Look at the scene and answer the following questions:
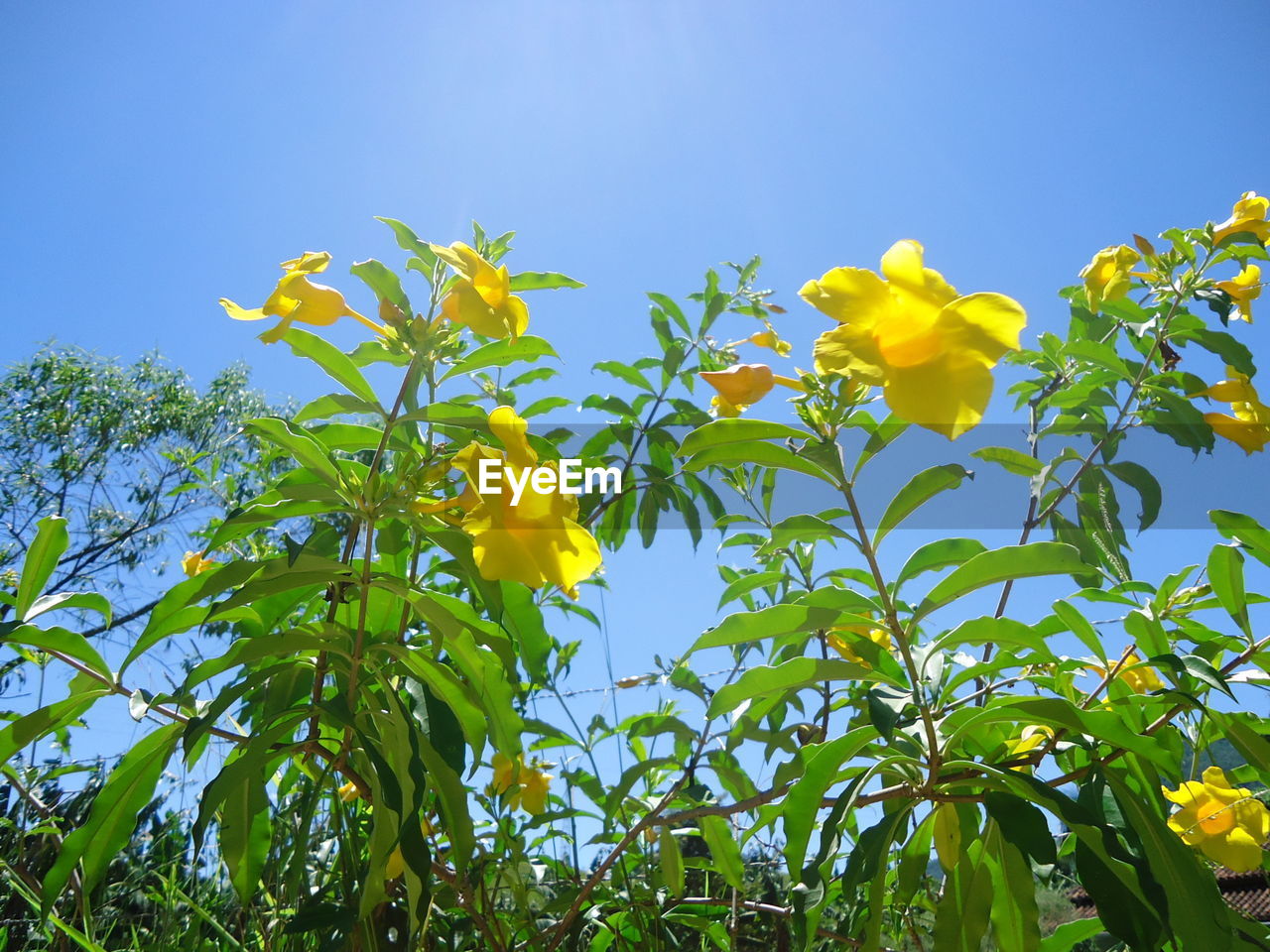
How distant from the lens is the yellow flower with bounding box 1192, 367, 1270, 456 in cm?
146

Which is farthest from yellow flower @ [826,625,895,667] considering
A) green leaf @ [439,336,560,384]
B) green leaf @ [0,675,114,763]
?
green leaf @ [0,675,114,763]

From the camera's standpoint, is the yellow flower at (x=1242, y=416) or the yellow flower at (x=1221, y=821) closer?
the yellow flower at (x=1221, y=821)

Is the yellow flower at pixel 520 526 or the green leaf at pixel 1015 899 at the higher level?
the yellow flower at pixel 520 526

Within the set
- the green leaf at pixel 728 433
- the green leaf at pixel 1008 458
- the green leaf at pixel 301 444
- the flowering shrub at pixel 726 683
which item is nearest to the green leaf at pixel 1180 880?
the flowering shrub at pixel 726 683

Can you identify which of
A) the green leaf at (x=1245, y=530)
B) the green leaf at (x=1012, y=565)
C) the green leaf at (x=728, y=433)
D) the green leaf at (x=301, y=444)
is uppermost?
the green leaf at (x=301, y=444)

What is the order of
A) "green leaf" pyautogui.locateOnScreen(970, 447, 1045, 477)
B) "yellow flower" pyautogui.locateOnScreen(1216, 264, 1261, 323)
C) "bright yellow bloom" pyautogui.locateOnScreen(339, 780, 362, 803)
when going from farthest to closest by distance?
1. "yellow flower" pyautogui.locateOnScreen(1216, 264, 1261, 323)
2. "bright yellow bloom" pyautogui.locateOnScreen(339, 780, 362, 803)
3. "green leaf" pyautogui.locateOnScreen(970, 447, 1045, 477)

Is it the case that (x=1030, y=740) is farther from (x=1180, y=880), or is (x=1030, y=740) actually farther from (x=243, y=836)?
(x=243, y=836)

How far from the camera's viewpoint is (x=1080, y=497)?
156cm

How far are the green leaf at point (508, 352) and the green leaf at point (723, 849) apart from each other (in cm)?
73

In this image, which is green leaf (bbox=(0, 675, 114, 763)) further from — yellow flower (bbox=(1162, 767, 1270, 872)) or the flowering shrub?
yellow flower (bbox=(1162, 767, 1270, 872))

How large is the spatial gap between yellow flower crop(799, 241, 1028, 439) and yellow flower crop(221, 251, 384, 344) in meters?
0.60

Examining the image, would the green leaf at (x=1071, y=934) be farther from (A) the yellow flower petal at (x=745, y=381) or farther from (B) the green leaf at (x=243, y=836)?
(B) the green leaf at (x=243, y=836)

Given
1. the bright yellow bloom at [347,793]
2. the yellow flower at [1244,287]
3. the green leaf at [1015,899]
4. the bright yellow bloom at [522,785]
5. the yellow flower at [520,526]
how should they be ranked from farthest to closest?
the yellow flower at [1244,287]
the bright yellow bloom at [522,785]
the bright yellow bloom at [347,793]
the green leaf at [1015,899]
the yellow flower at [520,526]

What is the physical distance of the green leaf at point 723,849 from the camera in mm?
1266
